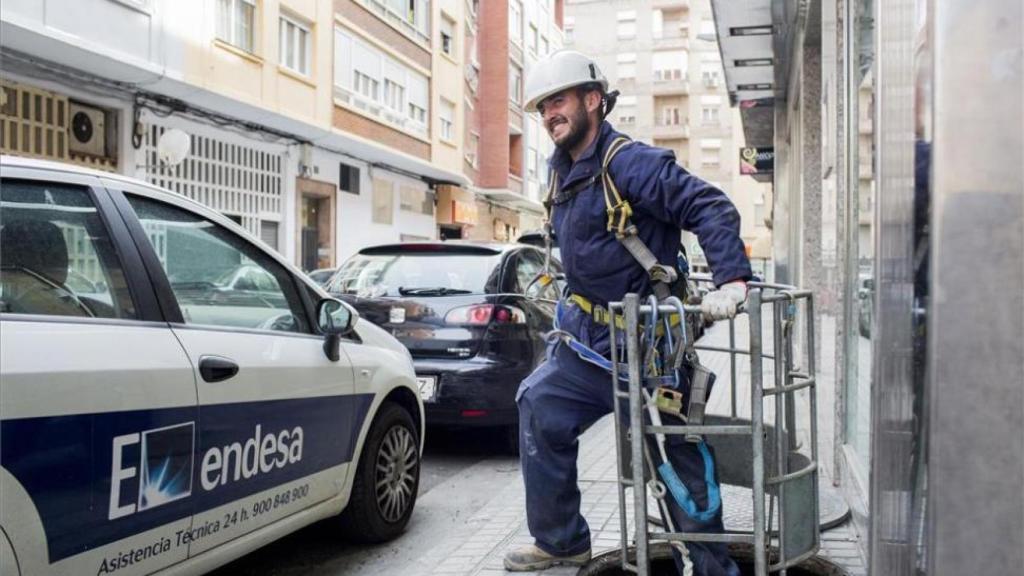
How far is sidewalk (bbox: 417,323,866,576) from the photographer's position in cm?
400

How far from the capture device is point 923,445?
1997mm

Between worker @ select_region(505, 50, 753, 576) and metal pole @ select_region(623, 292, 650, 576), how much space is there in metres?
0.36

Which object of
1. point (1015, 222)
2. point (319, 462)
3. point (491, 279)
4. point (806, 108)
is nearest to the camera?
point (1015, 222)

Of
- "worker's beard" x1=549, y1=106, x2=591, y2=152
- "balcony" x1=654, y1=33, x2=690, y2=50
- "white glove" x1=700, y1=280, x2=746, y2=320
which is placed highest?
"balcony" x1=654, y1=33, x2=690, y2=50

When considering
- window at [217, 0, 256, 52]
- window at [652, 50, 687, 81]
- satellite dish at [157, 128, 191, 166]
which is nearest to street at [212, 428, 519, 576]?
satellite dish at [157, 128, 191, 166]

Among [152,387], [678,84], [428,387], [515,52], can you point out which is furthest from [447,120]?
[678,84]

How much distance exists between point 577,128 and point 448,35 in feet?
90.9

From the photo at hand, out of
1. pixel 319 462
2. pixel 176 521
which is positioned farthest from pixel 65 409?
pixel 319 462

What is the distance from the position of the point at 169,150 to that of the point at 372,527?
12684 millimetres

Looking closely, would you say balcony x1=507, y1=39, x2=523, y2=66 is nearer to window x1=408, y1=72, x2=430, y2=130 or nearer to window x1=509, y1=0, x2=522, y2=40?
window x1=509, y1=0, x2=522, y2=40

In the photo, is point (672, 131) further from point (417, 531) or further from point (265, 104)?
point (417, 531)

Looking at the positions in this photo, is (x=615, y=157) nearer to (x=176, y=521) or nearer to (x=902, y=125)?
(x=902, y=125)

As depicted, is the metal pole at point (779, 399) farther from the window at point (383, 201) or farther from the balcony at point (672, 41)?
the balcony at point (672, 41)

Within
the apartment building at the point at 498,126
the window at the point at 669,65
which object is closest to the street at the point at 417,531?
the apartment building at the point at 498,126
